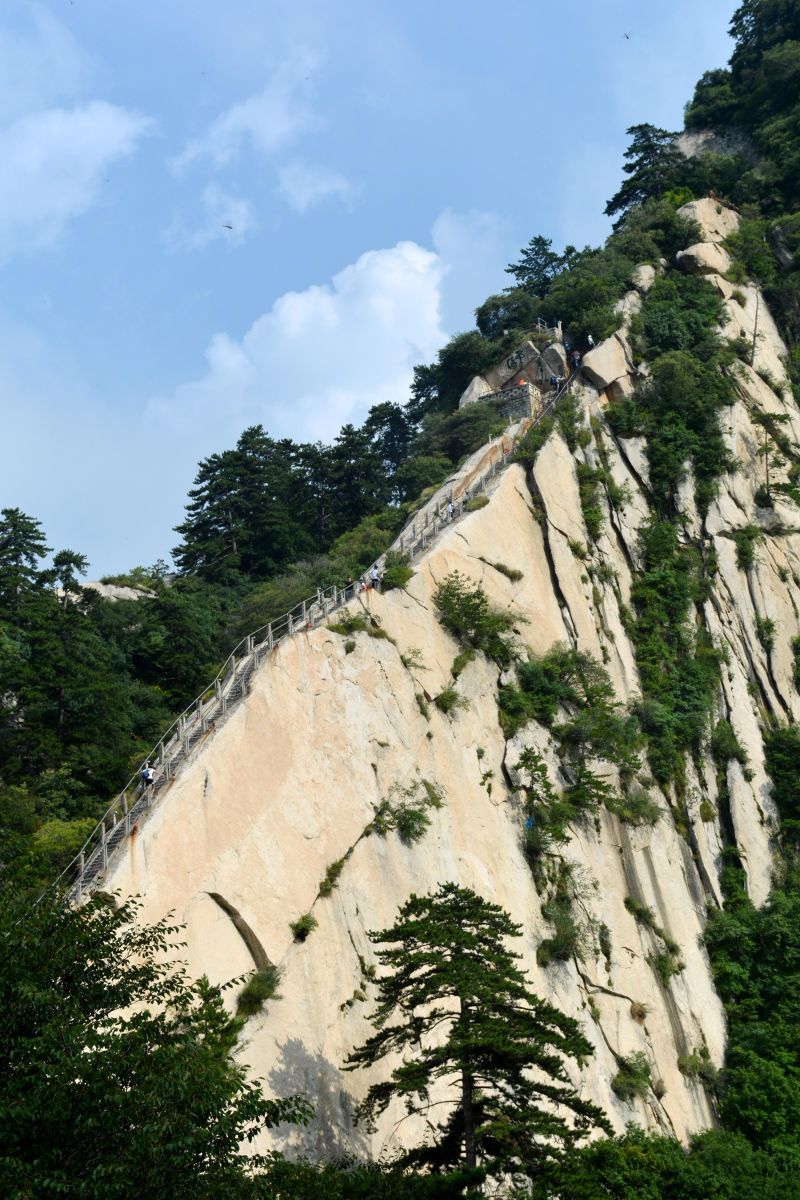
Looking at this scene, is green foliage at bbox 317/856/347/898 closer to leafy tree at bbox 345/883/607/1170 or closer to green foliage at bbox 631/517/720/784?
leafy tree at bbox 345/883/607/1170

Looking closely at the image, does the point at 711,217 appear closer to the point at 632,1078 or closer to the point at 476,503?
the point at 476,503

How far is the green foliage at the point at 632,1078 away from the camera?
27.8 m

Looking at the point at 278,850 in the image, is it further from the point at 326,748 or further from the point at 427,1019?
the point at 427,1019

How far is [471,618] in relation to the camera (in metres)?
33.2

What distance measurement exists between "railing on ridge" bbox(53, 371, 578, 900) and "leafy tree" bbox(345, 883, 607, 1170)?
543 centimetres

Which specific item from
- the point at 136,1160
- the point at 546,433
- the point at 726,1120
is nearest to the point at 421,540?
the point at 546,433

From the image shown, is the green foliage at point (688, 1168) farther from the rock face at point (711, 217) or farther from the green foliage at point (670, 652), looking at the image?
the rock face at point (711, 217)

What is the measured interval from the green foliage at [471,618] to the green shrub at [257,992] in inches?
541

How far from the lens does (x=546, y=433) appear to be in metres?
41.4

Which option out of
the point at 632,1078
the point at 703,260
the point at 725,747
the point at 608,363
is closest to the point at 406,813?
the point at 632,1078

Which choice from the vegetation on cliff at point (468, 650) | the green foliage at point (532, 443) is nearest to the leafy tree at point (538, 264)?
the vegetation on cliff at point (468, 650)

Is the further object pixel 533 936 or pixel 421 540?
pixel 421 540

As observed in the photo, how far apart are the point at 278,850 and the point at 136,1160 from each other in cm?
1207

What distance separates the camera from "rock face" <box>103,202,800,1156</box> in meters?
22.0
